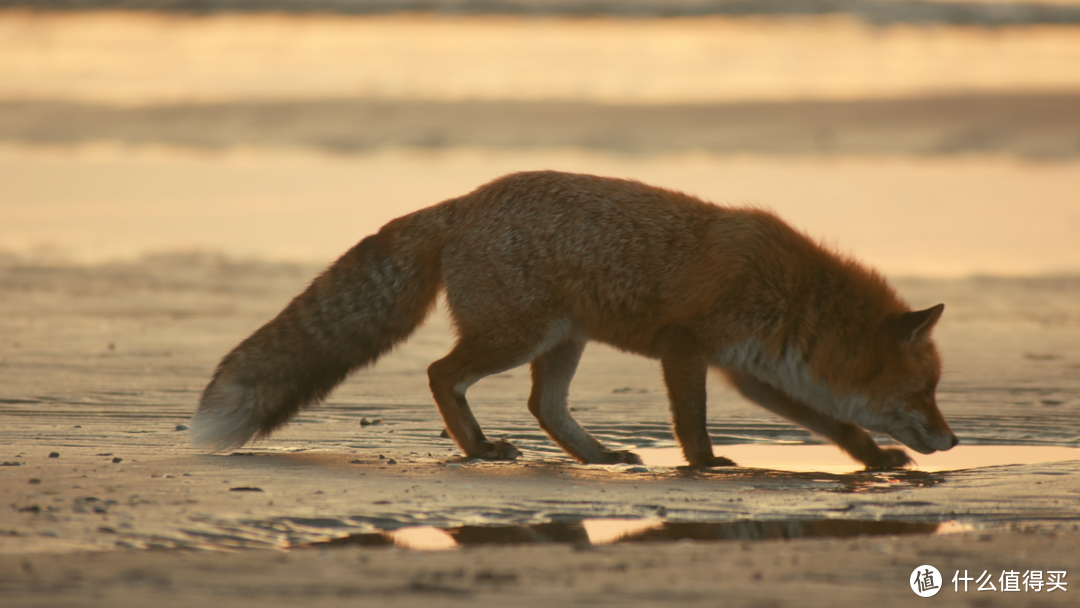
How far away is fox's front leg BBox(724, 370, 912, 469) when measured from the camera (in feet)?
22.2

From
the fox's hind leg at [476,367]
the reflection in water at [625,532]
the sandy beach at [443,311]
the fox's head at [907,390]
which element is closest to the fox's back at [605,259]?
the fox's hind leg at [476,367]

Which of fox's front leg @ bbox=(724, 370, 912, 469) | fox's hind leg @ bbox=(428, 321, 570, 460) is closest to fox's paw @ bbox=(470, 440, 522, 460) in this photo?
fox's hind leg @ bbox=(428, 321, 570, 460)

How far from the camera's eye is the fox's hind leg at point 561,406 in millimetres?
6727

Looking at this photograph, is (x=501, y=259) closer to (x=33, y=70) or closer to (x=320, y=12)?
(x=33, y=70)

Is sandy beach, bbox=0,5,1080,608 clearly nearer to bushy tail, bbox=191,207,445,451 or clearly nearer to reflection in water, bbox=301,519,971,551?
reflection in water, bbox=301,519,971,551

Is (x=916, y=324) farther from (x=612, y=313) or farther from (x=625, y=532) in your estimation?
(x=625, y=532)

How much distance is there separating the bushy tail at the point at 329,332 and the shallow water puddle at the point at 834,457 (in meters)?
1.54

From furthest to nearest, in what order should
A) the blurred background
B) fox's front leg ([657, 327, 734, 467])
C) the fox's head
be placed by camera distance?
1. the blurred background
2. the fox's head
3. fox's front leg ([657, 327, 734, 467])

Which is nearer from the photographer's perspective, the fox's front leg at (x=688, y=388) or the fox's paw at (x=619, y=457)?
the fox's front leg at (x=688, y=388)

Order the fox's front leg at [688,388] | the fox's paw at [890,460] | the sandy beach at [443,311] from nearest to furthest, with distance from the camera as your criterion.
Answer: the sandy beach at [443,311] → the fox's front leg at [688,388] → the fox's paw at [890,460]

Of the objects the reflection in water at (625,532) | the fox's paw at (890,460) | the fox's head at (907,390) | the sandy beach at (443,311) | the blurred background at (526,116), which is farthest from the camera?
the blurred background at (526,116)

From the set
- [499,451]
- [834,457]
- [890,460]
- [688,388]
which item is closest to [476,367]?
[499,451]

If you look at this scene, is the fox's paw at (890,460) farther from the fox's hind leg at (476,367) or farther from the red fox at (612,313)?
the fox's hind leg at (476,367)

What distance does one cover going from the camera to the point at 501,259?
21.4 feet
